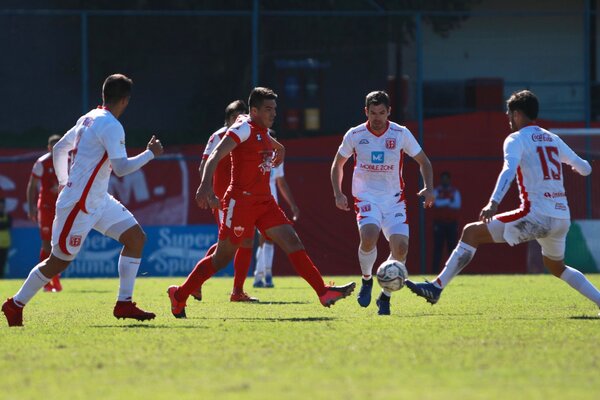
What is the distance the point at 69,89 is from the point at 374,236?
1485cm

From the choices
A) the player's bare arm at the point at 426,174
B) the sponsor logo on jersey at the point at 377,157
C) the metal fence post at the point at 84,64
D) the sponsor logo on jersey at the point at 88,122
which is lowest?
the player's bare arm at the point at 426,174

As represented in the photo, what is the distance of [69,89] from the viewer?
25.4 metres

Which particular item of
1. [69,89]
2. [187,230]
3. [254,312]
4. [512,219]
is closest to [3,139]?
[69,89]

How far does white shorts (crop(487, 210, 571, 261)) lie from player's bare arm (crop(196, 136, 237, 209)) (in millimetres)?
2333

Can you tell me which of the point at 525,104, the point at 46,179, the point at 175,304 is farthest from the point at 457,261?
the point at 46,179

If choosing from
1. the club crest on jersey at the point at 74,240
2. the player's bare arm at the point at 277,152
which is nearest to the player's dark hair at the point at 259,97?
the player's bare arm at the point at 277,152

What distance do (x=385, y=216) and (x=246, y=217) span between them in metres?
1.65

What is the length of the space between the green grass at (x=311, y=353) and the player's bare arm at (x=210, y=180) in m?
1.00

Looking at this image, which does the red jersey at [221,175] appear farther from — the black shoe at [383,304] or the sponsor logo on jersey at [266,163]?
the black shoe at [383,304]

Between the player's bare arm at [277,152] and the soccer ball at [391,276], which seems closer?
the soccer ball at [391,276]

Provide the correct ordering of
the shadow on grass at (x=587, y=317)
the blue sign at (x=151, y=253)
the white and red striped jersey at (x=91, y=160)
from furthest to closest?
1. the blue sign at (x=151, y=253)
2. the shadow on grass at (x=587, y=317)
3. the white and red striped jersey at (x=91, y=160)

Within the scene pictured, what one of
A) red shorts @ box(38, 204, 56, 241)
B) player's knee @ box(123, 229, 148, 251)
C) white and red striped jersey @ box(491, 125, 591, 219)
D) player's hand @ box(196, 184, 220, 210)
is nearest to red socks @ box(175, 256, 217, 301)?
player's knee @ box(123, 229, 148, 251)

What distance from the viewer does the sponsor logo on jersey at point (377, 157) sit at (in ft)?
39.4

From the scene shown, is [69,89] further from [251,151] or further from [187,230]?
[251,151]
